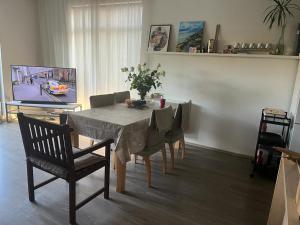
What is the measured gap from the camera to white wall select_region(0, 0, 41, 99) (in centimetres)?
458

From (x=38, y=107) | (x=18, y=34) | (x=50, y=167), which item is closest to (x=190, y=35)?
(x=50, y=167)

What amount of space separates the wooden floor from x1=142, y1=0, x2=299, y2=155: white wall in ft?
2.38

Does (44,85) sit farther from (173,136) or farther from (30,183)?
(173,136)

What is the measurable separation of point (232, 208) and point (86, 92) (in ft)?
12.1

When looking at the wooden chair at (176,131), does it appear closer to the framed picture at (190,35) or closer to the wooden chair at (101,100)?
the wooden chair at (101,100)

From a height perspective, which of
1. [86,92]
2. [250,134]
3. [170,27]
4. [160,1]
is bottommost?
[250,134]

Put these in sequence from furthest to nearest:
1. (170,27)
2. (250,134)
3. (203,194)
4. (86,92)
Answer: (86,92), (170,27), (250,134), (203,194)

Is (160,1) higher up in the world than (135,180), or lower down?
higher up

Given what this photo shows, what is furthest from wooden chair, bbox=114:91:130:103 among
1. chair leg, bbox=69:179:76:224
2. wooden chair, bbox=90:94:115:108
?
chair leg, bbox=69:179:76:224

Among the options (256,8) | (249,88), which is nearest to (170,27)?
(256,8)

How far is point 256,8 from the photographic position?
3.15 meters

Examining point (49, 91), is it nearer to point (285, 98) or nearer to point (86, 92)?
point (86, 92)

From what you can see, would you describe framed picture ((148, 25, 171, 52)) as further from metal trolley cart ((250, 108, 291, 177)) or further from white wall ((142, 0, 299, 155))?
metal trolley cart ((250, 108, 291, 177))

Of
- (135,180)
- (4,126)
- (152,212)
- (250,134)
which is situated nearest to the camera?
(152,212)
